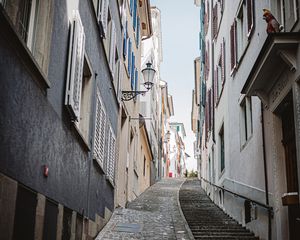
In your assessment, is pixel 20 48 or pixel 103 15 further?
pixel 103 15

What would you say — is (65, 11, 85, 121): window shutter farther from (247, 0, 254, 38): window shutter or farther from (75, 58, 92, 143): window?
(247, 0, 254, 38): window shutter

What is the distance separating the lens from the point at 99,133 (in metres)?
12.5

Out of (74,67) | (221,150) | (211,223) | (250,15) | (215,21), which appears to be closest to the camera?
(74,67)

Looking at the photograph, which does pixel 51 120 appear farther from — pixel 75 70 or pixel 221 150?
pixel 221 150

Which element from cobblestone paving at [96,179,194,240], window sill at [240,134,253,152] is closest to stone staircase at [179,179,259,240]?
cobblestone paving at [96,179,194,240]

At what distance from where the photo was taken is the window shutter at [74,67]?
8509 mm

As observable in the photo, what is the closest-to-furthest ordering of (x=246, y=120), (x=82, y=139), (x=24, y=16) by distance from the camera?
(x=24, y=16) < (x=82, y=139) < (x=246, y=120)

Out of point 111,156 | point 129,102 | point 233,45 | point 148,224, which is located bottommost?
point 148,224

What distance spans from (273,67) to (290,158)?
1.78 m

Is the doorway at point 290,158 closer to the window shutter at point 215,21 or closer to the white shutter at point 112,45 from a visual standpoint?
the white shutter at point 112,45

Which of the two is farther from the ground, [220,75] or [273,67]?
[220,75]

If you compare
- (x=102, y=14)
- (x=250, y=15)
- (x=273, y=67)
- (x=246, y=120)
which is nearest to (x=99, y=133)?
(x=102, y=14)

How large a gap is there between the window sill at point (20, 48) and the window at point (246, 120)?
7.91m

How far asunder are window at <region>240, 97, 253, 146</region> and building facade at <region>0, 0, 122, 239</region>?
3.86m
